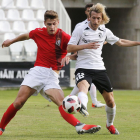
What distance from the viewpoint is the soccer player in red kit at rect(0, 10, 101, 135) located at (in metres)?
4.81

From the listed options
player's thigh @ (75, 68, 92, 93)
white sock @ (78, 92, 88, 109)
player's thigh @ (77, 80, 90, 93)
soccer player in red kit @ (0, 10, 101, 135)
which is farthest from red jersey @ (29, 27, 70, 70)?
white sock @ (78, 92, 88, 109)

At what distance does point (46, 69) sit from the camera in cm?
497

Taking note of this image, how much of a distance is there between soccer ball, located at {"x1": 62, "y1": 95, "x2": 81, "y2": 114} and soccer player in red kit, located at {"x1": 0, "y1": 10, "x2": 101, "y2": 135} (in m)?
0.30

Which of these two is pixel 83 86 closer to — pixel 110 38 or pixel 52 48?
pixel 52 48

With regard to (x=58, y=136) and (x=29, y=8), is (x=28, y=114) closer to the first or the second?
(x=58, y=136)

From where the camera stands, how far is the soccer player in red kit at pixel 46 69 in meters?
4.81

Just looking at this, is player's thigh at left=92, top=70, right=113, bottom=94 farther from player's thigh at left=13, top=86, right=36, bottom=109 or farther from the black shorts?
player's thigh at left=13, top=86, right=36, bottom=109

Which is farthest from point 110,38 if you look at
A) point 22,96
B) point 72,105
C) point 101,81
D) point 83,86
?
point 22,96

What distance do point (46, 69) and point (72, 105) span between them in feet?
2.82

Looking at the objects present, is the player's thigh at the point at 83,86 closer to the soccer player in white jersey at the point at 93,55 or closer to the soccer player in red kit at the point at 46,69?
the soccer player in white jersey at the point at 93,55

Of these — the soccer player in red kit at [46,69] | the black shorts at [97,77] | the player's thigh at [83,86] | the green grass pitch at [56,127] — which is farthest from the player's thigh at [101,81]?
the green grass pitch at [56,127]

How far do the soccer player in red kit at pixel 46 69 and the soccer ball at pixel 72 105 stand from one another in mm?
297

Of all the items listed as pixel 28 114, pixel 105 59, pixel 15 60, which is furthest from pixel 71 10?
pixel 28 114

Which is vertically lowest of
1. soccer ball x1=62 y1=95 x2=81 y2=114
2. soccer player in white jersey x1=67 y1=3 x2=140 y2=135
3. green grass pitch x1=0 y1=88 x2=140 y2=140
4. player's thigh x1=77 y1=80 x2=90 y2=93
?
green grass pitch x1=0 y1=88 x2=140 y2=140
